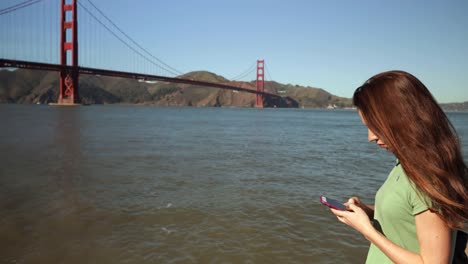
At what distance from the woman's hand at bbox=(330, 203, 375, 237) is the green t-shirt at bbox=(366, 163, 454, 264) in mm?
72

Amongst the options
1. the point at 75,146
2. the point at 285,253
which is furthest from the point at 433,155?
the point at 75,146

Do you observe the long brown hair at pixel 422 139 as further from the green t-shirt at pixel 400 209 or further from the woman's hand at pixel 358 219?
the woman's hand at pixel 358 219

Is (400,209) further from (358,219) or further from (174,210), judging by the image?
(174,210)

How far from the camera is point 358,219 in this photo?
4.11 ft

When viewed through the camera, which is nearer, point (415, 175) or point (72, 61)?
point (415, 175)

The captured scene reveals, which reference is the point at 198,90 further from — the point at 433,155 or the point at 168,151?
the point at 433,155

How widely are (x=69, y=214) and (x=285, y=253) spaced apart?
297cm

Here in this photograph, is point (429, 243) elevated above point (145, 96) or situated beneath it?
situated beneath

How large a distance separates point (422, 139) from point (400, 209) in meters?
0.26

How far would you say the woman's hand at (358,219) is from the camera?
48.4 inches

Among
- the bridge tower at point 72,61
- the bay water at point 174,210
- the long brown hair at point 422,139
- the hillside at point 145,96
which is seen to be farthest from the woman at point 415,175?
the hillside at point 145,96

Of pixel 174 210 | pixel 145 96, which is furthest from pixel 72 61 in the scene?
pixel 145 96

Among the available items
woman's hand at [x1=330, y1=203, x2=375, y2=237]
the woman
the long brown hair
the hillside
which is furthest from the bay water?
the hillside

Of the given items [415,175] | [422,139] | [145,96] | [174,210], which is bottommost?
[174,210]
